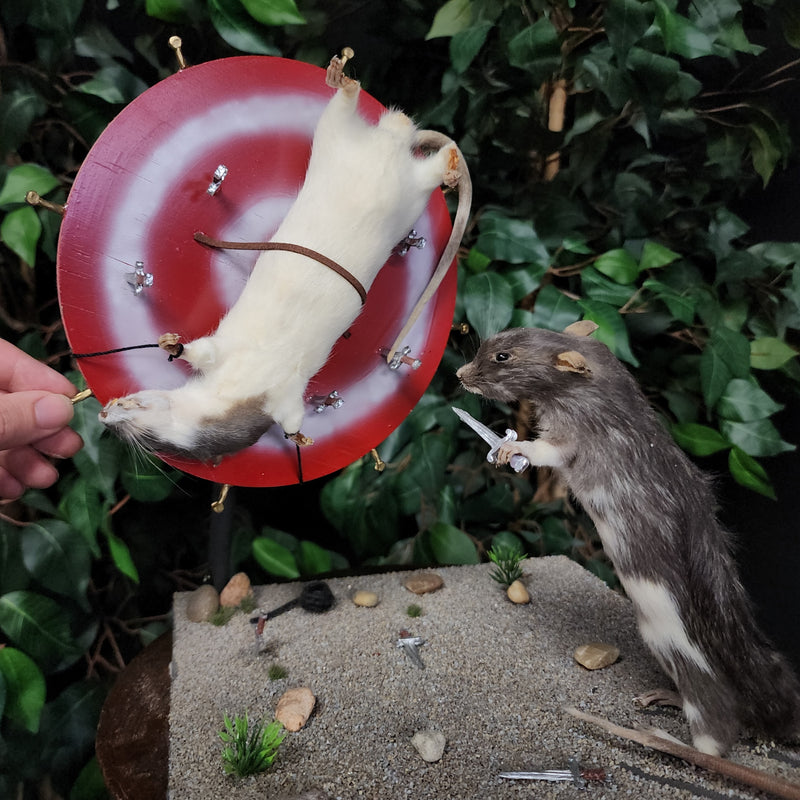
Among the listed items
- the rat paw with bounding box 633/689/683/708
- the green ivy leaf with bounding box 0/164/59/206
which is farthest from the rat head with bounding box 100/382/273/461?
the rat paw with bounding box 633/689/683/708

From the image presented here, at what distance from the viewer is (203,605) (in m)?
0.98

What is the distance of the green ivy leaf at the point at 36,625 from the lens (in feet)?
3.08

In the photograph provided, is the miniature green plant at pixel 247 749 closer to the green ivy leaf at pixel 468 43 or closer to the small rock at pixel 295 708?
the small rock at pixel 295 708

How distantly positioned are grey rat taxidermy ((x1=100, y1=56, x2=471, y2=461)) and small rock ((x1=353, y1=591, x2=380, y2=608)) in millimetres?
410

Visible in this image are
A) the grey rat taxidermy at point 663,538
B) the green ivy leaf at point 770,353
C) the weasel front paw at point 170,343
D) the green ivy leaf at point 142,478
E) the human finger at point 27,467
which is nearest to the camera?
the weasel front paw at point 170,343

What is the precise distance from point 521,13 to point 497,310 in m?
0.54

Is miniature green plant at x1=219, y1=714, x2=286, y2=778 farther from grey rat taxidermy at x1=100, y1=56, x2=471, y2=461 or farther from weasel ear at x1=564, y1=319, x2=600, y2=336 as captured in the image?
weasel ear at x1=564, y1=319, x2=600, y2=336

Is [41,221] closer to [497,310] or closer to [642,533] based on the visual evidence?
[497,310]

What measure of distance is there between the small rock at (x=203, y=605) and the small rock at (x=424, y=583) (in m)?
0.32

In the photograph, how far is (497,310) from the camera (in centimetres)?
103

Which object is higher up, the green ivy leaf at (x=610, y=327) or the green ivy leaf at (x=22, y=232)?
the green ivy leaf at (x=22, y=232)

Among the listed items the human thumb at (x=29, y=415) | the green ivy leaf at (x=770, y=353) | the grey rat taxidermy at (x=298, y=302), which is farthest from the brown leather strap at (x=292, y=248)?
the green ivy leaf at (x=770, y=353)

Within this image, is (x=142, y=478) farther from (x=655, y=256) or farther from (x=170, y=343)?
(x=655, y=256)

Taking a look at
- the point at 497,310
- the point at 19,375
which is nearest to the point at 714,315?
the point at 497,310
